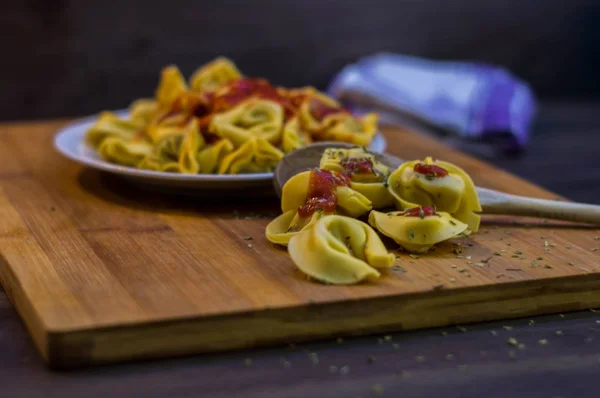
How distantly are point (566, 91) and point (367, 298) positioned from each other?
7.74ft

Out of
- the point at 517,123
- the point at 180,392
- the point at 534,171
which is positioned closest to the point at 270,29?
the point at 517,123

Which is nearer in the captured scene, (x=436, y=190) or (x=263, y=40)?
(x=436, y=190)

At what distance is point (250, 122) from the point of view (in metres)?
1.52

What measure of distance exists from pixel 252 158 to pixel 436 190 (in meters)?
0.36

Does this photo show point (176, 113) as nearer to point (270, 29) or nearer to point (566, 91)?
point (270, 29)

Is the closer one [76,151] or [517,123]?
[76,151]

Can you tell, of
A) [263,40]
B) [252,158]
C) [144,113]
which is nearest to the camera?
[252,158]

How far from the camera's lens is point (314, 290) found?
1020 mm

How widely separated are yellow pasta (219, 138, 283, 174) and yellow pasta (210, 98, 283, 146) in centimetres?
3

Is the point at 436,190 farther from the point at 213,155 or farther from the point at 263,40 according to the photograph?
the point at 263,40

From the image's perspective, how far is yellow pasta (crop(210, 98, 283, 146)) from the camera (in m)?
1.47

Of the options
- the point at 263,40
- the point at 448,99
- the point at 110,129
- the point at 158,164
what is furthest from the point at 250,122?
the point at 263,40

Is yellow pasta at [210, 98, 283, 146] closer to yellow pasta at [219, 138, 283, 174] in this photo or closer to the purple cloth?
yellow pasta at [219, 138, 283, 174]

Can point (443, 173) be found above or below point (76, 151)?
above
